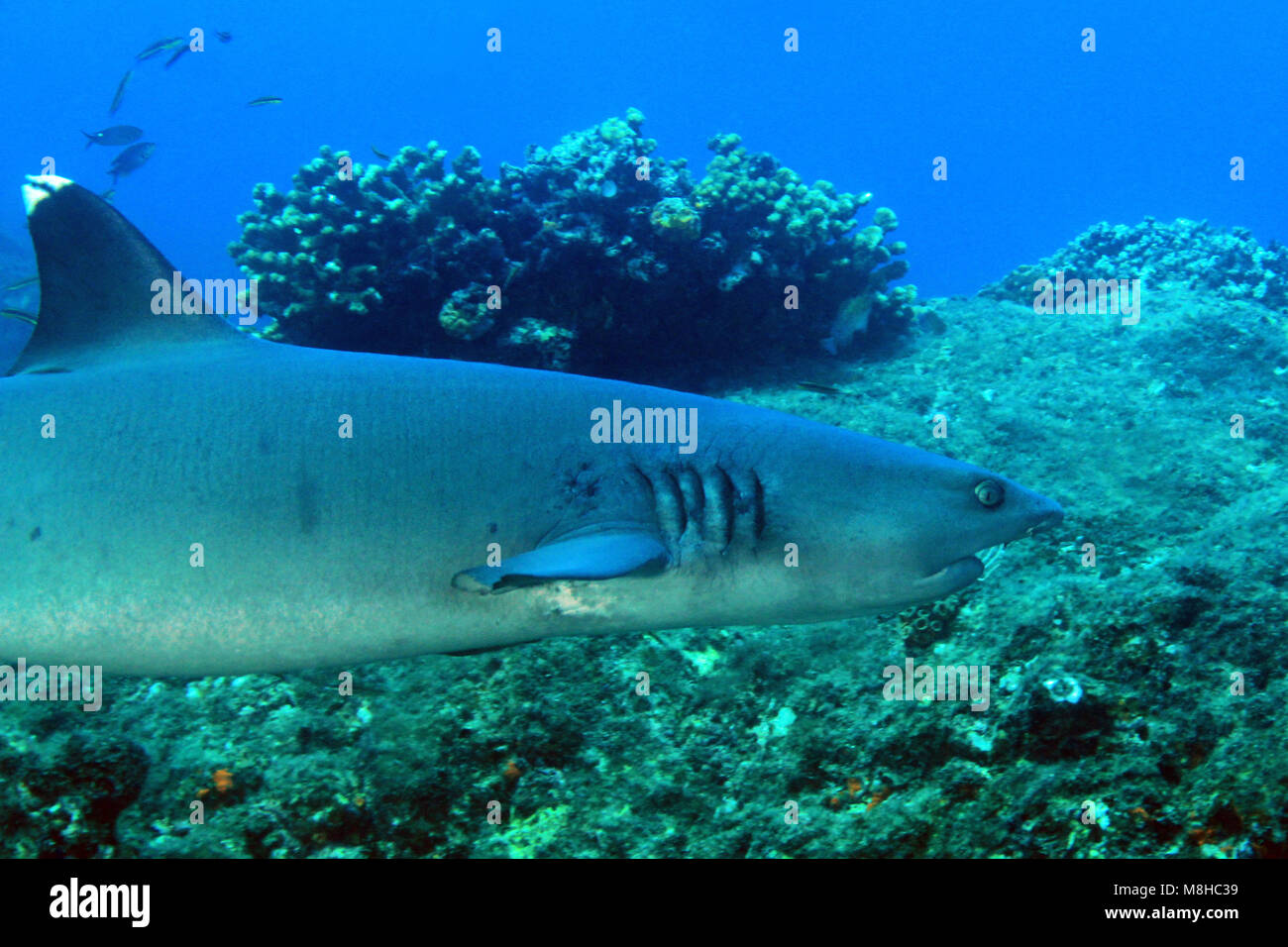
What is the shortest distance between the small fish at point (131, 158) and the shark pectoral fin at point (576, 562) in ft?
60.3

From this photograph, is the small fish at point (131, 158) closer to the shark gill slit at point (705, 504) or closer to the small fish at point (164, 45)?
the small fish at point (164, 45)

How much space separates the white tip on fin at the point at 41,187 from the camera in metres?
2.43

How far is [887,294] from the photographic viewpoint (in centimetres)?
774

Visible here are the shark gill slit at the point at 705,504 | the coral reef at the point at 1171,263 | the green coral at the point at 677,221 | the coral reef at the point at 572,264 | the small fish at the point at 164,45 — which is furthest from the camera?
the small fish at the point at 164,45

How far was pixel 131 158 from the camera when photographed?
15.5m

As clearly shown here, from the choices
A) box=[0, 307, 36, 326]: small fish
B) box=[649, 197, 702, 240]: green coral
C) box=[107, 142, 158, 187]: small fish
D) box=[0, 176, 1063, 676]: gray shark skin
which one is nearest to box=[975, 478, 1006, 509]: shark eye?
box=[0, 176, 1063, 676]: gray shark skin

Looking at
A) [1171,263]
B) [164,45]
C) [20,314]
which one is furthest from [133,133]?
[1171,263]

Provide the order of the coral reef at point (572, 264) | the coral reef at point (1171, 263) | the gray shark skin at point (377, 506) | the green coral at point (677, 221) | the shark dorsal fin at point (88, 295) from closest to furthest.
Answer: the gray shark skin at point (377, 506)
the shark dorsal fin at point (88, 295)
the coral reef at point (572, 264)
the green coral at point (677, 221)
the coral reef at point (1171, 263)

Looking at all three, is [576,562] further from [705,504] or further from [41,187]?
[41,187]

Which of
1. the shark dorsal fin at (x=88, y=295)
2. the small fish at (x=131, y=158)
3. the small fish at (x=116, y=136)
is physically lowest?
the shark dorsal fin at (x=88, y=295)

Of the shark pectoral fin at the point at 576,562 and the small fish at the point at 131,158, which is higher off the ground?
the small fish at the point at 131,158

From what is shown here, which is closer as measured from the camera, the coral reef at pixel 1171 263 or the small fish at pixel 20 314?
the small fish at pixel 20 314

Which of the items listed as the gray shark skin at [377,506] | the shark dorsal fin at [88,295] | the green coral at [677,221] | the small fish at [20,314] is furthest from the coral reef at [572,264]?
the gray shark skin at [377,506]
